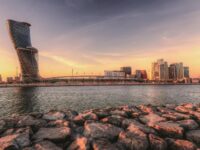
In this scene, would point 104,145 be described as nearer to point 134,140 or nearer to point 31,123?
point 134,140

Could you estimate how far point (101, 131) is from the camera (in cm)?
743

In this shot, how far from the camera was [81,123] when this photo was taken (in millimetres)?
9312

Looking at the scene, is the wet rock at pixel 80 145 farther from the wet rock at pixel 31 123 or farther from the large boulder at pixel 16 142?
the wet rock at pixel 31 123

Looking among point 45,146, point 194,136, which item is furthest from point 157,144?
point 45,146

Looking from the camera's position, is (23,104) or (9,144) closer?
(9,144)

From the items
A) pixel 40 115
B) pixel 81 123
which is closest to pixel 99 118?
pixel 81 123

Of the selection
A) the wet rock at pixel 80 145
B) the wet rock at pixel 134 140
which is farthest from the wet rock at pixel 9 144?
the wet rock at pixel 134 140

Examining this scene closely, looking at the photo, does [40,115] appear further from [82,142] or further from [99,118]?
[82,142]

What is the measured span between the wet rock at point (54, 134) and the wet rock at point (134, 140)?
7.75 feet

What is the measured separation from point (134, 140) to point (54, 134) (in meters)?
3.38

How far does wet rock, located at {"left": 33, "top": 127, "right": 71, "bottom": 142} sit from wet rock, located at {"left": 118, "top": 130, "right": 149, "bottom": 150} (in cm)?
236

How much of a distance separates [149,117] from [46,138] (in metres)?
6.00

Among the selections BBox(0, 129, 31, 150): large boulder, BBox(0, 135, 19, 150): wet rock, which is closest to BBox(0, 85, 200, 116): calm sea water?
BBox(0, 129, 31, 150): large boulder

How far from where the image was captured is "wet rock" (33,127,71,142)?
6.86 m
